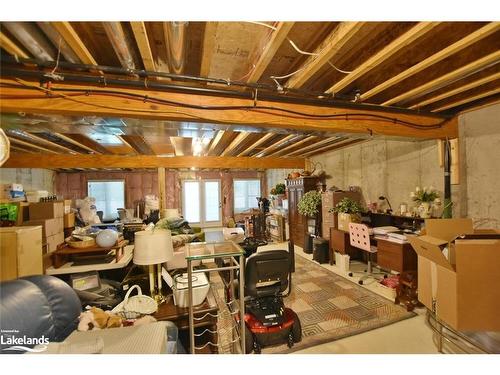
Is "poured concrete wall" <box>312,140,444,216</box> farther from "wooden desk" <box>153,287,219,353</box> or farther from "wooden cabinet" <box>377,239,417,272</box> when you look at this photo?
"wooden desk" <box>153,287,219,353</box>

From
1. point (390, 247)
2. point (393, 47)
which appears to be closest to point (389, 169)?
point (390, 247)

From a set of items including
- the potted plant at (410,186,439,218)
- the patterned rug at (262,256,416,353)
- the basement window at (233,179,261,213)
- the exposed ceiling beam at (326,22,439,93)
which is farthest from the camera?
the basement window at (233,179,261,213)

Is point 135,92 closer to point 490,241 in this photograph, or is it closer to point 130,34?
point 130,34

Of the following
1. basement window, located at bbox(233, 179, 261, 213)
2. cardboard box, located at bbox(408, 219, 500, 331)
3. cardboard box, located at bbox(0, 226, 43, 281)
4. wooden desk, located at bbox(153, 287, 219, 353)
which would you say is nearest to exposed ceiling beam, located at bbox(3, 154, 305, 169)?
cardboard box, located at bbox(0, 226, 43, 281)

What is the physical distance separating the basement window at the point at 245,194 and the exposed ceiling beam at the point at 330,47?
6987mm

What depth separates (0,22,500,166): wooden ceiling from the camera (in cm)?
114

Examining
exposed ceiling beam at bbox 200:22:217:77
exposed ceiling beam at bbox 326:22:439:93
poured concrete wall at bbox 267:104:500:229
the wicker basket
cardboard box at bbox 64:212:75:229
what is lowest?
the wicker basket

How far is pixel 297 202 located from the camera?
5.14 meters

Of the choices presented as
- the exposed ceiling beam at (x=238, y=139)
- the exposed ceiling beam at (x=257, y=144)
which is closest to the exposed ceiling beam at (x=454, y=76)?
the exposed ceiling beam at (x=257, y=144)

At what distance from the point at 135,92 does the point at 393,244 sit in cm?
321

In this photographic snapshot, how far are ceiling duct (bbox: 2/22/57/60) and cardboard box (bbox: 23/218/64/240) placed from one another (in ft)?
4.39

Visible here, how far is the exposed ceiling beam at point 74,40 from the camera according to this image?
1.04 m

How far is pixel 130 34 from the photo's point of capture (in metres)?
1.20

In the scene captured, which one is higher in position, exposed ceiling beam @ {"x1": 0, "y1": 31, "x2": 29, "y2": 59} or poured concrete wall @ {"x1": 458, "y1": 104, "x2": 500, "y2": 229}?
exposed ceiling beam @ {"x1": 0, "y1": 31, "x2": 29, "y2": 59}
